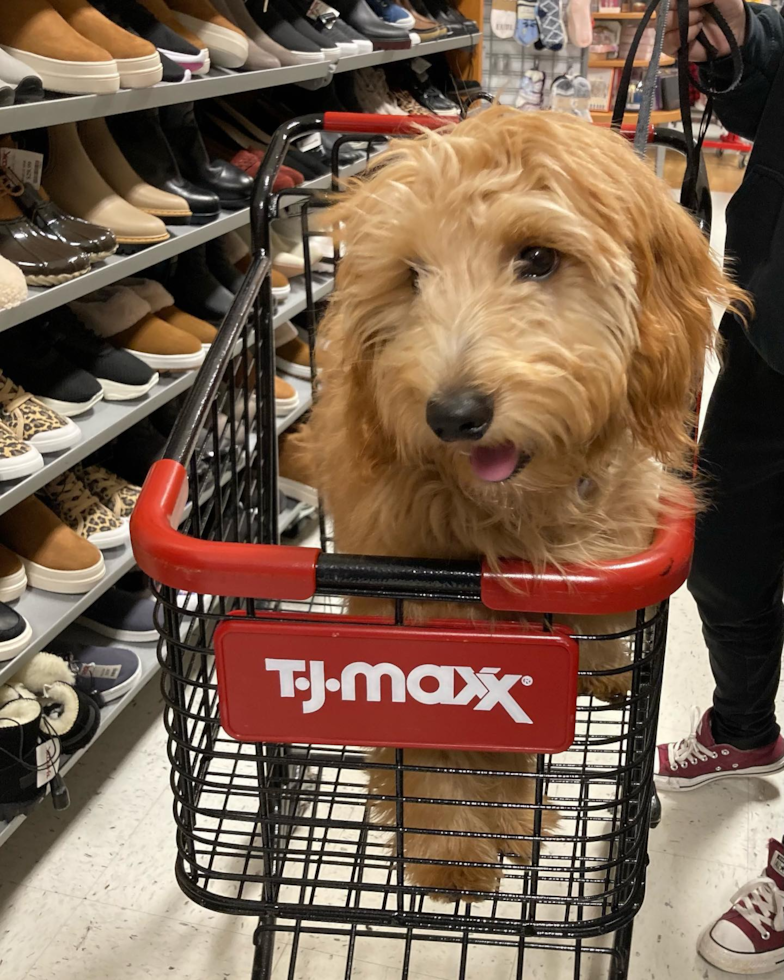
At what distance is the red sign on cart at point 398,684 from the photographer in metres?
0.81

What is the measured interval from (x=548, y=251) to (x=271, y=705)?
485mm

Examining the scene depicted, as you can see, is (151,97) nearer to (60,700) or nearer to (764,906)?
(60,700)

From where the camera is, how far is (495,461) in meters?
0.86

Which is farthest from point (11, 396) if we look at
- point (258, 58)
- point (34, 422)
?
point (258, 58)

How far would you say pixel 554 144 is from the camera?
87 centimetres

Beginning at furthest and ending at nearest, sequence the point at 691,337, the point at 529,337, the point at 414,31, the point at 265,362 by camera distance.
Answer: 1. the point at 414,31
2. the point at 265,362
3. the point at 691,337
4. the point at 529,337

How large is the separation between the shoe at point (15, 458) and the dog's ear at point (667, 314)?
38.7 inches

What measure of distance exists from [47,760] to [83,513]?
46 cm

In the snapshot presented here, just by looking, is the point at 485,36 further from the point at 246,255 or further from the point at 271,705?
the point at 271,705

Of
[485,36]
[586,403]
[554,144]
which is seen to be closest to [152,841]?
[586,403]

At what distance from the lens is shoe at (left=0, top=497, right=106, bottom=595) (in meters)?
1.64

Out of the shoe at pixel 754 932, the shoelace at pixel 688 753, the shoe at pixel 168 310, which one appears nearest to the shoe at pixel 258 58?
the shoe at pixel 168 310

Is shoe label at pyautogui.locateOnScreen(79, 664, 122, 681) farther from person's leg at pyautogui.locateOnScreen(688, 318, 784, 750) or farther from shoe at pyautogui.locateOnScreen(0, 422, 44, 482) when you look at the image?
person's leg at pyautogui.locateOnScreen(688, 318, 784, 750)

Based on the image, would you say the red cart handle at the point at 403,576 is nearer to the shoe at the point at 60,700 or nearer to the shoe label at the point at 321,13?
the shoe at the point at 60,700
